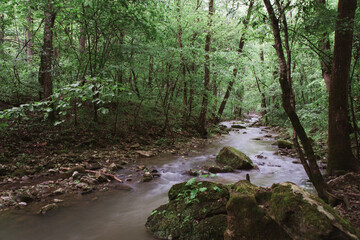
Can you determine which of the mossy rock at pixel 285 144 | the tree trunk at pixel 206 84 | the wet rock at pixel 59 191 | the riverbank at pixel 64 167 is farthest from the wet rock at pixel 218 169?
the tree trunk at pixel 206 84

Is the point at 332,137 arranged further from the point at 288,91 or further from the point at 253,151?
the point at 253,151

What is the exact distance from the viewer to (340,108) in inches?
228

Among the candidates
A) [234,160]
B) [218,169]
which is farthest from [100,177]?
[234,160]

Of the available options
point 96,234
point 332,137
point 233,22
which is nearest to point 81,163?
point 96,234

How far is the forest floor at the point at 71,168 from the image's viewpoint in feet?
16.0

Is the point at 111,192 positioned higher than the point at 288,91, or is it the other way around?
the point at 288,91

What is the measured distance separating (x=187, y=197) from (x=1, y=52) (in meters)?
10.1

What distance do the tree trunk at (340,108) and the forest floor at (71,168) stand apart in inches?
20.7

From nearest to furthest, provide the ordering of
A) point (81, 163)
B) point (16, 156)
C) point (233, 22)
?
1. point (16, 156)
2. point (81, 163)
3. point (233, 22)

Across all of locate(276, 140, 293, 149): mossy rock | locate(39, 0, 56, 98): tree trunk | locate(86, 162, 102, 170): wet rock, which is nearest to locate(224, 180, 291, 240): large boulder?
locate(86, 162, 102, 170): wet rock

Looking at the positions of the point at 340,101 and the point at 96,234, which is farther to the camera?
the point at 340,101

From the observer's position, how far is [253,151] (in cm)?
1173

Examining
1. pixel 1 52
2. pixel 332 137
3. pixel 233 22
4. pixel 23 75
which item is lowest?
pixel 332 137

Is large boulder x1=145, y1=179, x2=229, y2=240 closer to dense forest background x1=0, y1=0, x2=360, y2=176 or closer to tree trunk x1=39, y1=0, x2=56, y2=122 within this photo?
dense forest background x1=0, y1=0, x2=360, y2=176
